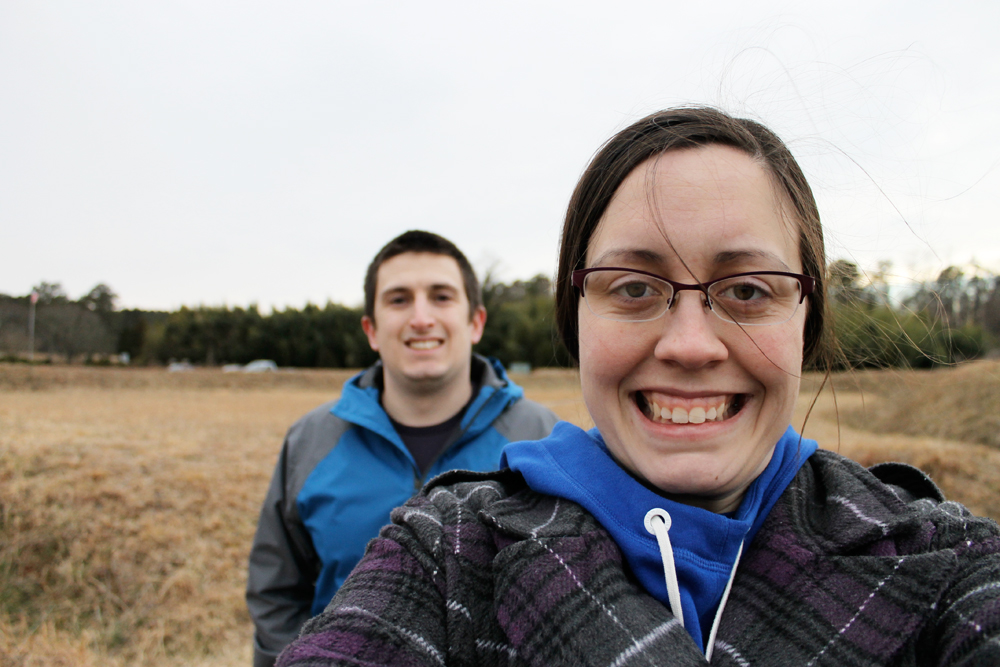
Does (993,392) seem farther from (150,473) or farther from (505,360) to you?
(505,360)

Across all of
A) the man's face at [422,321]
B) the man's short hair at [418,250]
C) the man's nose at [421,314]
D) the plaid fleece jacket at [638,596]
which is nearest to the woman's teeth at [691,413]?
the plaid fleece jacket at [638,596]

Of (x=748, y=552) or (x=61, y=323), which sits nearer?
(x=748, y=552)

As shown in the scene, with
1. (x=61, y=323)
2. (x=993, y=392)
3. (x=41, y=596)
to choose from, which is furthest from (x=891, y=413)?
(x=61, y=323)

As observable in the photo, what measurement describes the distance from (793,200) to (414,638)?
1.34m

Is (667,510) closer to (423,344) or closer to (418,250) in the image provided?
(423,344)

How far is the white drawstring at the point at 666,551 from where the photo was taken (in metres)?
1.21

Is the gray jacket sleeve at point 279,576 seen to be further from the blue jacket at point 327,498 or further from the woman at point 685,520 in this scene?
the woman at point 685,520

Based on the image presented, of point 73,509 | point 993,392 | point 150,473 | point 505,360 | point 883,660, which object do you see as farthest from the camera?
point 505,360

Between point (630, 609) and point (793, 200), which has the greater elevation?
point (793, 200)

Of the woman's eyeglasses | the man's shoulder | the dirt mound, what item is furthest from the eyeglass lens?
the dirt mound

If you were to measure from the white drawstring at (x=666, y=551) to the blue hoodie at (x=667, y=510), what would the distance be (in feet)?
0.05

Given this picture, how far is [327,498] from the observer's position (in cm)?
295

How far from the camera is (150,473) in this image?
740 centimetres

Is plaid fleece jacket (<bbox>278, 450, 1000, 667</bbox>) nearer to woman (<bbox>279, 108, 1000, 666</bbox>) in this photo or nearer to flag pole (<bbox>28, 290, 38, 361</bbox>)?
woman (<bbox>279, 108, 1000, 666</bbox>)
